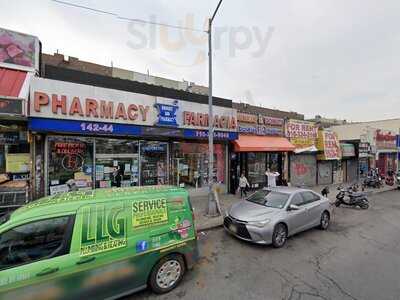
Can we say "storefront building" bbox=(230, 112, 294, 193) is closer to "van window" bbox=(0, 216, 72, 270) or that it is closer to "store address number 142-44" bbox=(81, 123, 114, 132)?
"store address number 142-44" bbox=(81, 123, 114, 132)

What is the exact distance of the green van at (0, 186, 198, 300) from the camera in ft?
10.2

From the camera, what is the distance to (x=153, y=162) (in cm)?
1088

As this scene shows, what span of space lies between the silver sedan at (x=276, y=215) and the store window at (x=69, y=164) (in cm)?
578

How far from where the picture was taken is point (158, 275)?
4148mm

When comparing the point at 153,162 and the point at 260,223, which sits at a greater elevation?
the point at 153,162

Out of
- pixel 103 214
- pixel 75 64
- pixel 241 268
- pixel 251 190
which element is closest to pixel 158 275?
pixel 103 214

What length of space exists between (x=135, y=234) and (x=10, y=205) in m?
6.29

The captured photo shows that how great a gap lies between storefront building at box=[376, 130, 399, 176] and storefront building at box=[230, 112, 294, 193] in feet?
48.6

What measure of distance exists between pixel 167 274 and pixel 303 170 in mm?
15188

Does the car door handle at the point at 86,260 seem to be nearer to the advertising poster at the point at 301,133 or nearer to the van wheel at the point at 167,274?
the van wheel at the point at 167,274

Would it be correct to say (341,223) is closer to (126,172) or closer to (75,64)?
(126,172)

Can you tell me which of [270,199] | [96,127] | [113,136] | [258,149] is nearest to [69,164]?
[96,127]

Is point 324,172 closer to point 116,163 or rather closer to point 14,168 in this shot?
point 116,163

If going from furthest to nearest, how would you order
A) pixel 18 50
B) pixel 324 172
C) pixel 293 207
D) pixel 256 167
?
1. pixel 324 172
2. pixel 256 167
3. pixel 18 50
4. pixel 293 207
